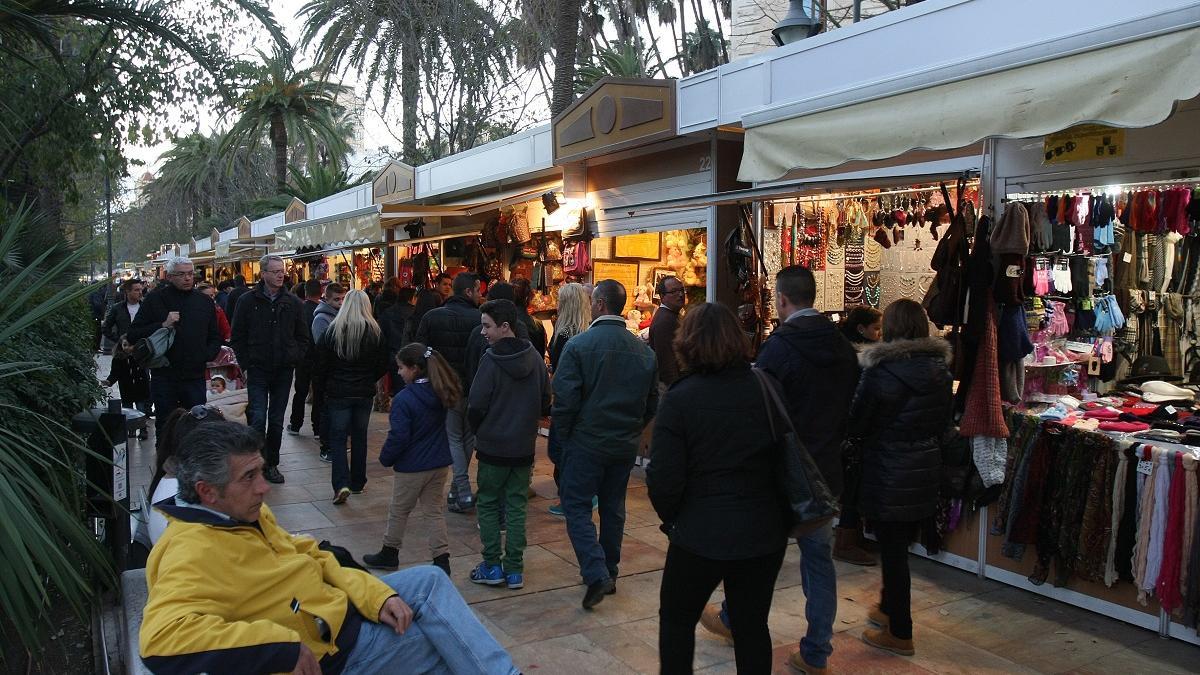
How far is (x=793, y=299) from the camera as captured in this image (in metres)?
3.87

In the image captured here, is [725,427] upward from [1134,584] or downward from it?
upward

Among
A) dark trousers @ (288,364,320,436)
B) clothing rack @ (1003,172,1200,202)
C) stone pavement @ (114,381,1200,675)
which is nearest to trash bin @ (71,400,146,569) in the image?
stone pavement @ (114,381,1200,675)

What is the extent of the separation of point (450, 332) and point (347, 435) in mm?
1258

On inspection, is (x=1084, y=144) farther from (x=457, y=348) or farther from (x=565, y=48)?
(x=565, y=48)

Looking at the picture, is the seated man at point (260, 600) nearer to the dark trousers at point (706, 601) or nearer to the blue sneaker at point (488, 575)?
the dark trousers at point (706, 601)

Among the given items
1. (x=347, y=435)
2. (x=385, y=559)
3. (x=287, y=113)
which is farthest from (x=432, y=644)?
(x=287, y=113)

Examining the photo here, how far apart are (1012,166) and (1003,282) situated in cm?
81

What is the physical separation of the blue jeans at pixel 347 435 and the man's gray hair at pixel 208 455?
4.12 meters

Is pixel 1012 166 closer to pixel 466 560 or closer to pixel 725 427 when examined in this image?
pixel 725 427

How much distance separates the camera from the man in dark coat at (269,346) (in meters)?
7.15

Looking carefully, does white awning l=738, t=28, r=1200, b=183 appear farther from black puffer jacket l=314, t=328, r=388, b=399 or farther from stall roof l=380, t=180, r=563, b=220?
stall roof l=380, t=180, r=563, b=220

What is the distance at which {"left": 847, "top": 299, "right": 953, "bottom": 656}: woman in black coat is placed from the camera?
394cm

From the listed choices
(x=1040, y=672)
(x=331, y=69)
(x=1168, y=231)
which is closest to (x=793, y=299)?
(x=1040, y=672)

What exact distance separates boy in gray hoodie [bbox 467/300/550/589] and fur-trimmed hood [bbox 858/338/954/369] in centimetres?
183
